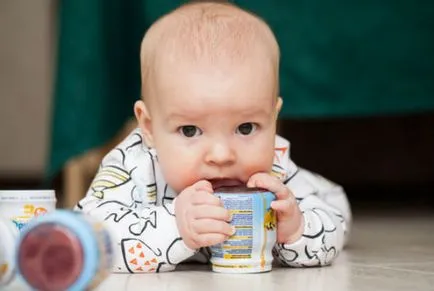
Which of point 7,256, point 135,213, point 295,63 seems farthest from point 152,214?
point 295,63

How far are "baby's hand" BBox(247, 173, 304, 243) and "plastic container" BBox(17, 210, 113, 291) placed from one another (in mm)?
347

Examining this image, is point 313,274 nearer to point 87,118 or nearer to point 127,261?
point 127,261

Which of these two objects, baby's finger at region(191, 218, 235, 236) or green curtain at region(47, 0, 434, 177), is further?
green curtain at region(47, 0, 434, 177)

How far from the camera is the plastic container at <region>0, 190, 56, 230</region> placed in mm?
1152

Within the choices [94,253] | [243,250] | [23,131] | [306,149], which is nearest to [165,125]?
[243,250]

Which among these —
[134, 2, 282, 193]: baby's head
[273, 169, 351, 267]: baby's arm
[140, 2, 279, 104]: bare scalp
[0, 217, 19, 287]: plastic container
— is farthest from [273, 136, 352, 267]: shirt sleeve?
[0, 217, 19, 287]: plastic container

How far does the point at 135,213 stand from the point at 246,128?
176 mm

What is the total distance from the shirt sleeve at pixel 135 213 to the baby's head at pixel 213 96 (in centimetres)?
6

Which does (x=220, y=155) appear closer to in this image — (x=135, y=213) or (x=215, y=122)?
(x=215, y=122)

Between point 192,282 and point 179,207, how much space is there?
0.09m

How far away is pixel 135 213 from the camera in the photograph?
1143 millimetres

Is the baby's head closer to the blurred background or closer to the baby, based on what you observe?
the baby

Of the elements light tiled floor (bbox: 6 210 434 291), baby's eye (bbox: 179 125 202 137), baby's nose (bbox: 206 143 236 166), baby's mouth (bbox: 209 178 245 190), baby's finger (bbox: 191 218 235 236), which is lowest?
light tiled floor (bbox: 6 210 434 291)

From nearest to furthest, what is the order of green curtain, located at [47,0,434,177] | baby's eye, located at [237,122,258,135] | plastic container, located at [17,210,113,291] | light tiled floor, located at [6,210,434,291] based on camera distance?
plastic container, located at [17,210,113,291], light tiled floor, located at [6,210,434,291], baby's eye, located at [237,122,258,135], green curtain, located at [47,0,434,177]
